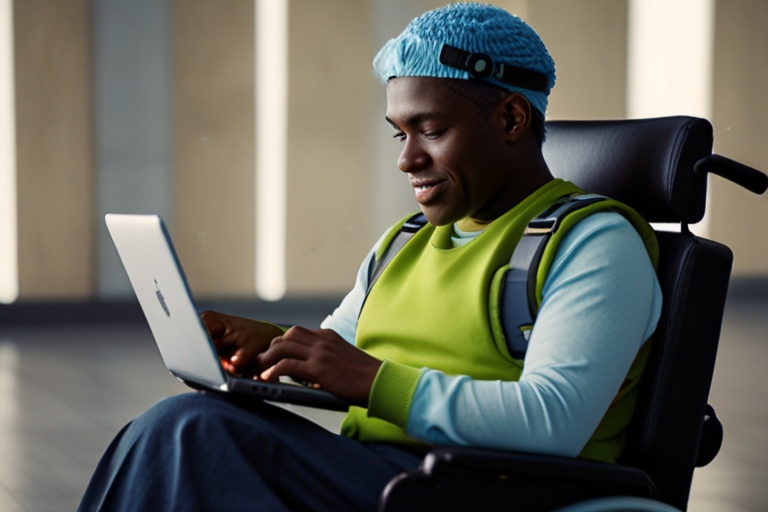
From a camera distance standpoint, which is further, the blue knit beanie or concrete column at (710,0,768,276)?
concrete column at (710,0,768,276)

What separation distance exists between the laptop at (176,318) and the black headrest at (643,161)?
550 millimetres

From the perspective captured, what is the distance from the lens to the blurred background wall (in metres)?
5.49

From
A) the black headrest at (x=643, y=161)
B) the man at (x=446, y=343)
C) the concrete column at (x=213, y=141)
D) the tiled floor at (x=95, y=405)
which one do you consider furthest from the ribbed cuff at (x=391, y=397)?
the concrete column at (x=213, y=141)

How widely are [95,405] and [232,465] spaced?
8.69 ft

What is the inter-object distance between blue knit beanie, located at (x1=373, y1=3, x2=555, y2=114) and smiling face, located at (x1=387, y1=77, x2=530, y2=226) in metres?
0.02

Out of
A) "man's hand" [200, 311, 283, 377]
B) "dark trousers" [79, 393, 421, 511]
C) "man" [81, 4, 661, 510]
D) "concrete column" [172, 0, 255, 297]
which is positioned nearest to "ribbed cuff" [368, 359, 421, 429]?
"man" [81, 4, 661, 510]

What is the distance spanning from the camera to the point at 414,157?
1.33 metres

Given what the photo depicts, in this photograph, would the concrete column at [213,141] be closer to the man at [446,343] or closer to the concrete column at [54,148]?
the concrete column at [54,148]

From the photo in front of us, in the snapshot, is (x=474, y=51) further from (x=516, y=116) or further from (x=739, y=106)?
(x=739, y=106)

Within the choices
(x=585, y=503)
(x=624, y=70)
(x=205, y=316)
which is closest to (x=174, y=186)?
(x=624, y=70)

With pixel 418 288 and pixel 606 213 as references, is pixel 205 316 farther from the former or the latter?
pixel 606 213

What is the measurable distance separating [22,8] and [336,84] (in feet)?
5.82

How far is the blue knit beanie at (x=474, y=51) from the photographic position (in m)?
1.31

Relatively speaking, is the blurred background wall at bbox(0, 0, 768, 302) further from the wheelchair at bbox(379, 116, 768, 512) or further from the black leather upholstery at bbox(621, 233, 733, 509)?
the black leather upholstery at bbox(621, 233, 733, 509)
